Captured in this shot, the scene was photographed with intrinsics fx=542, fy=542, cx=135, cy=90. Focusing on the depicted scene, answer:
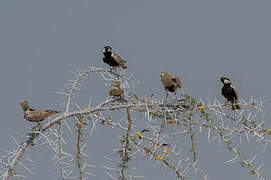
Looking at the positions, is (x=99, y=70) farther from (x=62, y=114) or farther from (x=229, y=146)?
(x=229, y=146)

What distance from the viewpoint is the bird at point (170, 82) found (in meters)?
5.90

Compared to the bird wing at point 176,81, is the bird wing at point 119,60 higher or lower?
higher

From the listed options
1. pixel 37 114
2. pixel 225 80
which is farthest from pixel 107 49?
pixel 37 114

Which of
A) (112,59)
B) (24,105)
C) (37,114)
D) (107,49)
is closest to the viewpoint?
(37,114)

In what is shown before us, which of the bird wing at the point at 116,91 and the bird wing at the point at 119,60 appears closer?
the bird wing at the point at 116,91

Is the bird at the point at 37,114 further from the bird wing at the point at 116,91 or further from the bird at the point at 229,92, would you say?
the bird at the point at 229,92

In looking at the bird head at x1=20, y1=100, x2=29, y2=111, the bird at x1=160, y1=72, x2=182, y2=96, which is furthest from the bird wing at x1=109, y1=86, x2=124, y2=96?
the bird head at x1=20, y1=100, x2=29, y2=111

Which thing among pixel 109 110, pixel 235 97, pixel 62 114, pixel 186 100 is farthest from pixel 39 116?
pixel 235 97

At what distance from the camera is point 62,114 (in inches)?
202

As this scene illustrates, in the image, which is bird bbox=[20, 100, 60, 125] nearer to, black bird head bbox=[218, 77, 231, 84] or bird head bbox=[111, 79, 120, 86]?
bird head bbox=[111, 79, 120, 86]

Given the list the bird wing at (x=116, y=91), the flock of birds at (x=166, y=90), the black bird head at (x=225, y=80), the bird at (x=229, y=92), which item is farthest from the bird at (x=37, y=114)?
the black bird head at (x=225, y=80)

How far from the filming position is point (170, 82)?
19.4ft

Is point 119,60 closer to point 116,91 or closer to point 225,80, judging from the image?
point 225,80

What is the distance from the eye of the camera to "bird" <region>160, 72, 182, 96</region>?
19.4 ft
